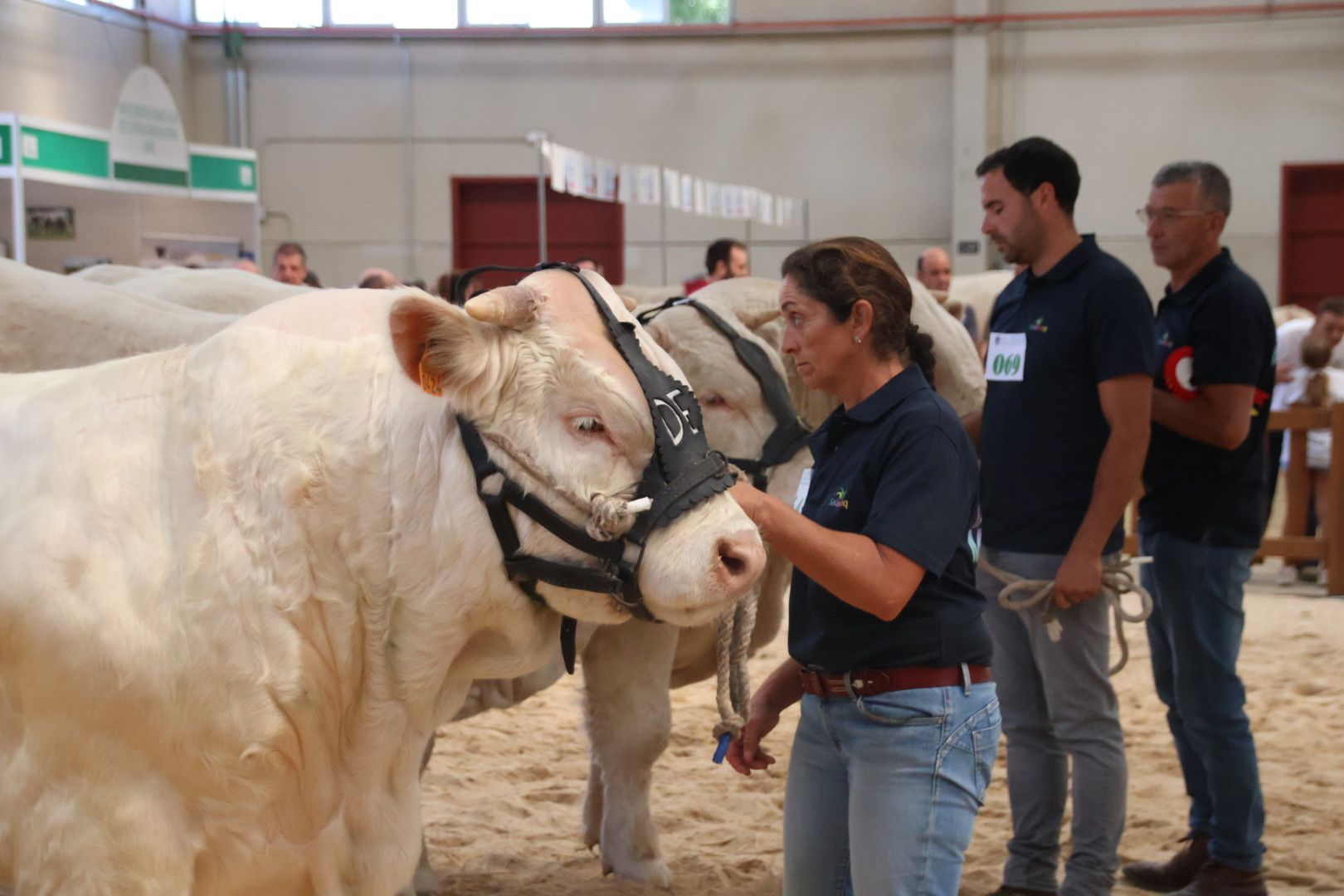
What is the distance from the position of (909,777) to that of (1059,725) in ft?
4.34

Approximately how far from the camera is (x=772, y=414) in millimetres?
3805

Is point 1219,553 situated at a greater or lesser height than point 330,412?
lesser

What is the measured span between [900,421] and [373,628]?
98 cm

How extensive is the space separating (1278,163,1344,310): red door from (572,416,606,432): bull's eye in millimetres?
15101

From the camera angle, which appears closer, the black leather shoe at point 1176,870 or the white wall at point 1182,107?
the black leather shoe at point 1176,870

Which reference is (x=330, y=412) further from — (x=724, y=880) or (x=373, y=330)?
(x=724, y=880)

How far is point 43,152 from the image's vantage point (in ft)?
30.4

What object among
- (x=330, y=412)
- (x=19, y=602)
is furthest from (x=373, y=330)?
(x=19, y=602)

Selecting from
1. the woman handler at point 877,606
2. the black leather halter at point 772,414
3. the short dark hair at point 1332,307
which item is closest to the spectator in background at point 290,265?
the black leather halter at point 772,414

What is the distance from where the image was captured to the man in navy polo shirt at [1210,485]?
376cm

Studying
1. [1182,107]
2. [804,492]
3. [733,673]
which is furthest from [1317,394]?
[733,673]

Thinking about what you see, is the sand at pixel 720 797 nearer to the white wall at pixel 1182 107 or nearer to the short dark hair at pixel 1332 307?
the short dark hair at pixel 1332 307

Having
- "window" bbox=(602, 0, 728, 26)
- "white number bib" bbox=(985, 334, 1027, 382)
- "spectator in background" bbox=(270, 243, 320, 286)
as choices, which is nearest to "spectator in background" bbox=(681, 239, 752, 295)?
"spectator in background" bbox=(270, 243, 320, 286)

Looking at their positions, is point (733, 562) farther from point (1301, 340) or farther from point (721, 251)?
point (1301, 340)
